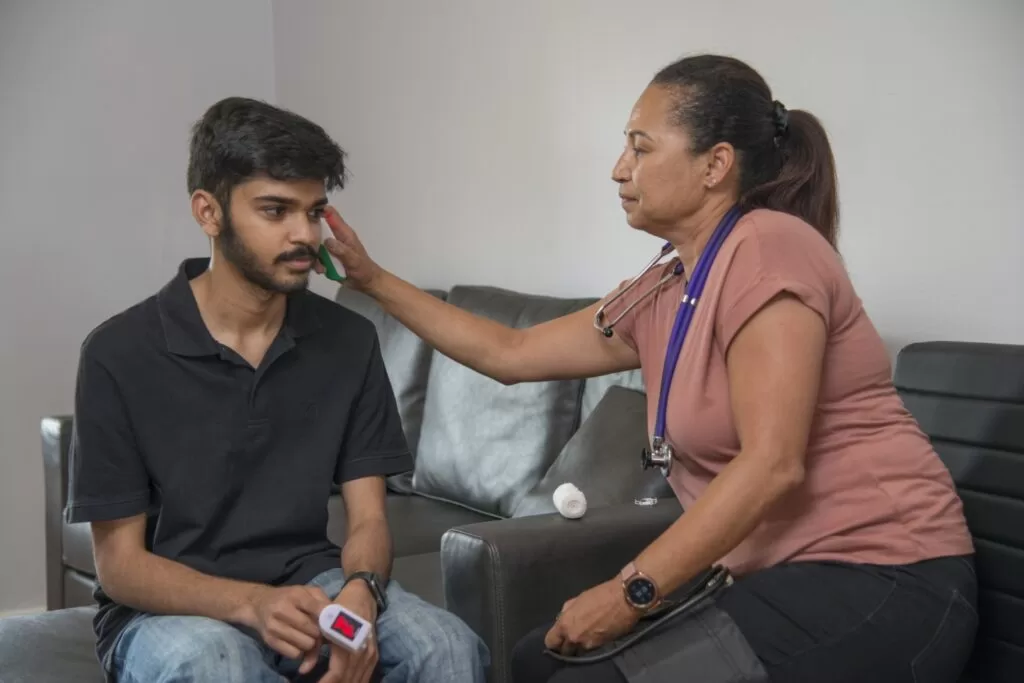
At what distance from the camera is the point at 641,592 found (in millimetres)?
1454

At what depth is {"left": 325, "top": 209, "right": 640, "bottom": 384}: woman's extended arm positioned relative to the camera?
77.9 inches

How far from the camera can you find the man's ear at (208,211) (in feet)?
5.74

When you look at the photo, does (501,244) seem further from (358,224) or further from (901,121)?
(901,121)

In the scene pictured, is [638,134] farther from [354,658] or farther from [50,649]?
[50,649]

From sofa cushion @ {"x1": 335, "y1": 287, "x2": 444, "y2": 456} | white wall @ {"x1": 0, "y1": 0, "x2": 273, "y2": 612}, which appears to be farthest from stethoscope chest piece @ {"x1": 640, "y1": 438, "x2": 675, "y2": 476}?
white wall @ {"x1": 0, "y1": 0, "x2": 273, "y2": 612}

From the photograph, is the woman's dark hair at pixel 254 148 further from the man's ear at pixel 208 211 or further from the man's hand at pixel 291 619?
the man's hand at pixel 291 619

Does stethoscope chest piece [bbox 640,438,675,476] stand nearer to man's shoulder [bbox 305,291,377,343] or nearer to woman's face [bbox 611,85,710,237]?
woman's face [bbox 611,85,710,237]

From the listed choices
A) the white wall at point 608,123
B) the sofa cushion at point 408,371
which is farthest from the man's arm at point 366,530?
the sofa cushion at point 408,371

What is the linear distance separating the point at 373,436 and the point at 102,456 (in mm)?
417

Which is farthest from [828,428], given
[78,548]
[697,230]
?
[78,548]

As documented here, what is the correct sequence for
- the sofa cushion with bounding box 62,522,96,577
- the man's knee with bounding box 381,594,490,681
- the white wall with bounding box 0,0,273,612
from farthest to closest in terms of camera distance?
the white wall with bounding box 0,0,273,612 → the sofa cushion with bounding box 62,522,96,577 → the man's knee with bounding box 381,594,490,681

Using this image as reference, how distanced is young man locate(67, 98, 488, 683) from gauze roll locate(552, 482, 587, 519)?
26 cm

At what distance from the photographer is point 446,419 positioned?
9.70ft

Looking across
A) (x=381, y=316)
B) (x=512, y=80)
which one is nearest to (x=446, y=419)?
(x=381, y=316)
